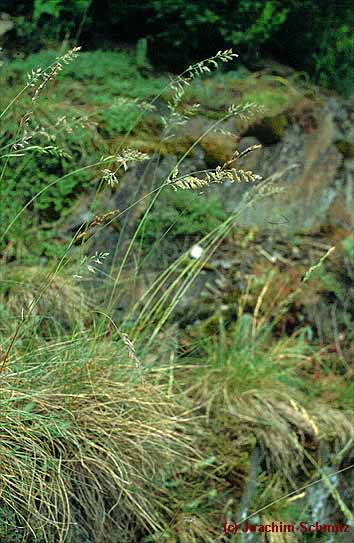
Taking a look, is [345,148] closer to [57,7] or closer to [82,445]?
[57,7]

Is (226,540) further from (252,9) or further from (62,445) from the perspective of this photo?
(252,9)

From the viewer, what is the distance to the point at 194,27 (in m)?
4.88

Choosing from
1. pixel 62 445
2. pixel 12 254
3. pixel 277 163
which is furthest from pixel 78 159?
pixel 62 445

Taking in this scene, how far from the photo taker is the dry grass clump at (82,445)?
8.51 feet

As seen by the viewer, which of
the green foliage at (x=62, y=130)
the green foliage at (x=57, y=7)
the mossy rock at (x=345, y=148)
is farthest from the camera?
the mossy rock at (x=345, y=148)

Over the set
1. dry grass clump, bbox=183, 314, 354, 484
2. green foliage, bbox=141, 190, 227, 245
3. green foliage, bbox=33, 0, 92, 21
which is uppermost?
green foliage, bbox=33, 0, 92, 21

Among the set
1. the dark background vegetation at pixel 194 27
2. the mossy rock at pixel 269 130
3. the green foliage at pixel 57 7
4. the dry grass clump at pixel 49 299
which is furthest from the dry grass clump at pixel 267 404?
the green foliage at pixel 57 7

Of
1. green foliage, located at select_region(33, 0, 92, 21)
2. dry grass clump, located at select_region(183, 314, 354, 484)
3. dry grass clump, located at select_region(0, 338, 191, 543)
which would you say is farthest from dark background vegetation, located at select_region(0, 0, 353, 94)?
dry grass clump, located at select_region(0, 338, 191, 543)

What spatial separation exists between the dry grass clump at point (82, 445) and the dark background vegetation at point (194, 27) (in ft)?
7.88

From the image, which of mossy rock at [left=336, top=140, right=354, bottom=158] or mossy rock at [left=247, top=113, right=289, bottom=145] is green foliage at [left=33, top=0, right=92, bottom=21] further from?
mossy rock at [left=336, top=140, right=354, bottom=158]

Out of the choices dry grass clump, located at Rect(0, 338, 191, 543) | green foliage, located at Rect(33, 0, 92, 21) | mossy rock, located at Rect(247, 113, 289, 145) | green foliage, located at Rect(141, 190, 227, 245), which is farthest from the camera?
mossy rock, located at Rect(247, 113, 289, 145)

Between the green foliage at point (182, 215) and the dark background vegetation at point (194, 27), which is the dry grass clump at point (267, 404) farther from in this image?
the dark background vegetation at point (194, 27)

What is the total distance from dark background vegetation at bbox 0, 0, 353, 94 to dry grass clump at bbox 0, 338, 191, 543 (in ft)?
7.88

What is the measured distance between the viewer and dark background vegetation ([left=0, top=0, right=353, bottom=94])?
4848mm
